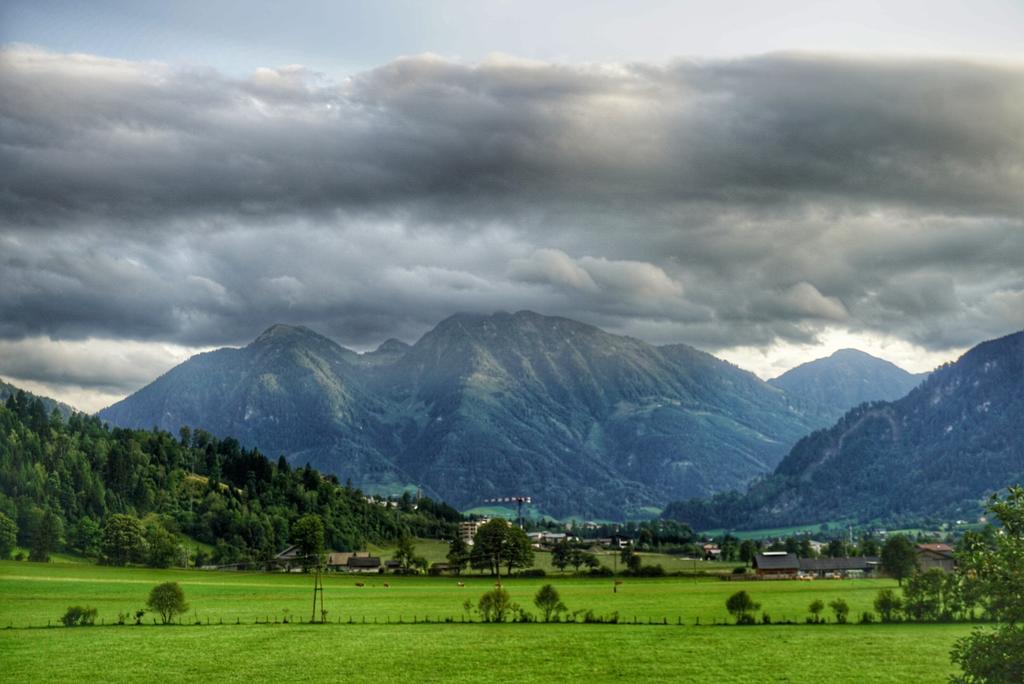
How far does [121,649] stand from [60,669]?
11.6 m

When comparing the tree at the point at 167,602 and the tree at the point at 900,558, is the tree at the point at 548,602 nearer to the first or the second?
the tree at the point at 167,602

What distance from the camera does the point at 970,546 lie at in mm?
46250

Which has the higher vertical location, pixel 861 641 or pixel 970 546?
pixel 970 546

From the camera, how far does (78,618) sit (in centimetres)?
10625

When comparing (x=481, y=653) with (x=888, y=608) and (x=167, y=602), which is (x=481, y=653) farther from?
(x=888, y=608)

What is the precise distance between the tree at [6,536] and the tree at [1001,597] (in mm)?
179555

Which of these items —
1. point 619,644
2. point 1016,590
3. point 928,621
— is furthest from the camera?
point 928,621

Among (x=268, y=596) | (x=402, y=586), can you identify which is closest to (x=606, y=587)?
(x=402, y=586)

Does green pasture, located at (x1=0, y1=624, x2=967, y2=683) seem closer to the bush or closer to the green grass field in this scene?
the green grass field

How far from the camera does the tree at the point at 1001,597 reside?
4291 centimetres

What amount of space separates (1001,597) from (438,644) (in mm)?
57746

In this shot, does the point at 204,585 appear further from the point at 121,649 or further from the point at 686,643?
the point at 686,643

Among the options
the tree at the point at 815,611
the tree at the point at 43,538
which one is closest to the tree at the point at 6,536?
the tree at the point at 43,538

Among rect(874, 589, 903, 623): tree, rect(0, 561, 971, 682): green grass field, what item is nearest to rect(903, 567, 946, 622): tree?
rect(874, 589, 903, 623): tree
